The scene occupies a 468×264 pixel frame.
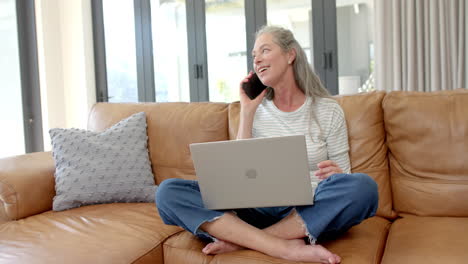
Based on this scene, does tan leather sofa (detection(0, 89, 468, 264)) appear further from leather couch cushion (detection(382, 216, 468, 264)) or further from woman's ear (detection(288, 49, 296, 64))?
woman's ear (detection(288, 49, 296, 64))

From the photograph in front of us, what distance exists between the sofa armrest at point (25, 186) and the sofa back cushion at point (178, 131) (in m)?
0.44

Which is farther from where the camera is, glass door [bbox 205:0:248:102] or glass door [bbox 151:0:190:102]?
glass door [bbox 151:0:190:102]

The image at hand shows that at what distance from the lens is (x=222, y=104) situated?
213 cm

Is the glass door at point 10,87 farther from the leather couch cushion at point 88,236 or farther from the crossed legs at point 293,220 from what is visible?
the crossed legs at point 293,220

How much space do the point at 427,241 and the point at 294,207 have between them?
0.41 m

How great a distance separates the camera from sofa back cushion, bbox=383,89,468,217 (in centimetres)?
163

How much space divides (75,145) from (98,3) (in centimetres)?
248

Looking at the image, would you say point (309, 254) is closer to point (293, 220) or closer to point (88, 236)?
point (293, 220)

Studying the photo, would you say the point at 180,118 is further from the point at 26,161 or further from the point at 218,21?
the point at 218,21

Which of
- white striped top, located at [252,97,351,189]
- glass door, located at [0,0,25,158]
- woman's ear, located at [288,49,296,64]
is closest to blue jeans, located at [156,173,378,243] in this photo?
white striped top, located at [252,97,351,189]

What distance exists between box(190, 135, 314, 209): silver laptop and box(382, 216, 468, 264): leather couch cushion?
1.01 feet

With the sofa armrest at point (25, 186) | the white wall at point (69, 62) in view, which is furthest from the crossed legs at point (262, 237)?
the white wall at point (69, 62)

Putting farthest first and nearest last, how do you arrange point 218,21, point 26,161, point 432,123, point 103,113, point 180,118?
point 218,21 < point 103,113 < point 180,118 < point 26,161 < point 432,123

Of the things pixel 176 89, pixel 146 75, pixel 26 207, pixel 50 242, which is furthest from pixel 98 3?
pixel 50 242
